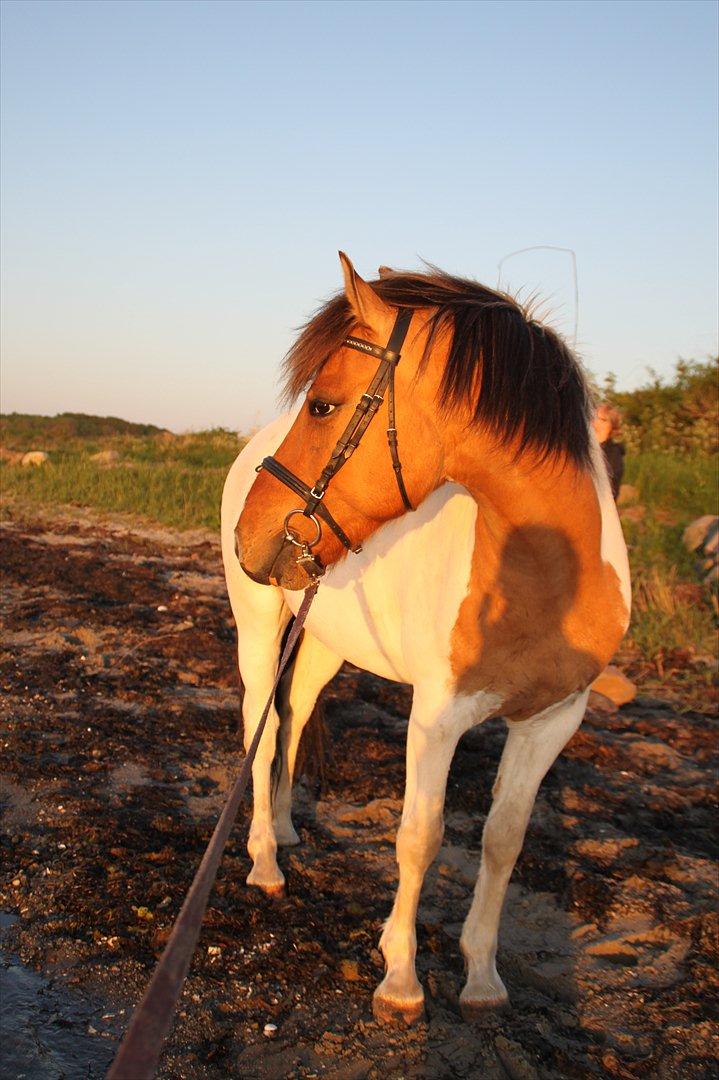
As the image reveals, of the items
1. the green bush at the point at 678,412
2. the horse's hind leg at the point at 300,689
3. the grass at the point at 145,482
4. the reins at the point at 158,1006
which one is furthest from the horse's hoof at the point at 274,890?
the green bush at the point at 678,412

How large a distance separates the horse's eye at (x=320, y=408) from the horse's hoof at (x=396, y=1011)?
5.71 feet

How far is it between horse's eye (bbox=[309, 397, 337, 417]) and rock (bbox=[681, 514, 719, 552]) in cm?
732

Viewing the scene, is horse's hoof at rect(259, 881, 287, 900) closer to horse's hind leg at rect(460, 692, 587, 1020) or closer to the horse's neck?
horse's hind leg at rect(460, 692, 587, 1020)

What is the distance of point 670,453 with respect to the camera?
13.6 meters

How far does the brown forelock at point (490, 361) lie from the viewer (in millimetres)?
2314

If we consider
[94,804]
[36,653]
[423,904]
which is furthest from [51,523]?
[423,904]

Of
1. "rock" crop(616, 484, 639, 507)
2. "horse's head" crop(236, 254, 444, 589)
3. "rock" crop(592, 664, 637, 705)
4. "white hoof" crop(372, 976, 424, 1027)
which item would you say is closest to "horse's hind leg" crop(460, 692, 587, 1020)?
"white hoof" crop(372, 976, 424, 1027)

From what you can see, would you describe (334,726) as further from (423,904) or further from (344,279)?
(344,279)

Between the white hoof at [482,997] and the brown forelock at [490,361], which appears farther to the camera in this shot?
the white hoof at [482,997]

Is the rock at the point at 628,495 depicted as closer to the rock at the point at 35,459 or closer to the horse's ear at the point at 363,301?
the horse's ear at the point at 363,301

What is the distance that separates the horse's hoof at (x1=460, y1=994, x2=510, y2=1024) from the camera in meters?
2.62

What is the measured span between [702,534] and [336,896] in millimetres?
7069

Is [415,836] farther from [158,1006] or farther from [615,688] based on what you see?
[615,688]

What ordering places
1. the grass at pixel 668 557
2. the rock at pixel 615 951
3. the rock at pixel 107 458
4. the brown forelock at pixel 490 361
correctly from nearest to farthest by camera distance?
the brown forelock at pixel 490 361 → the rock at pixel 615 951 → the grass at pixel 668 557 → the rock at pixel 107 458
